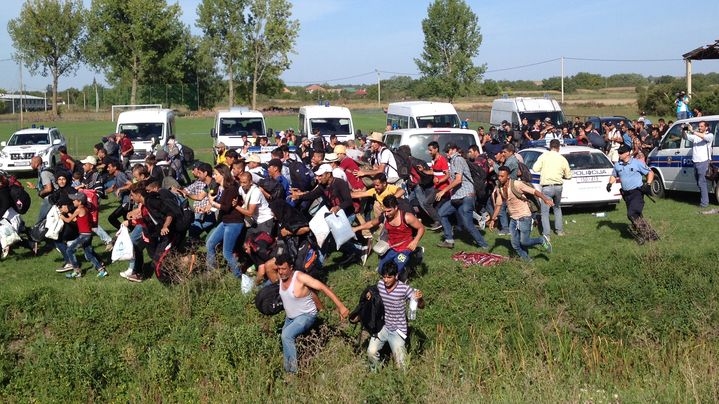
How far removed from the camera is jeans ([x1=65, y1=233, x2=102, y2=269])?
11195 millimetres

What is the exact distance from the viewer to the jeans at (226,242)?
1027 centimetres

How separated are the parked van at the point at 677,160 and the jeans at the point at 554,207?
3735mm

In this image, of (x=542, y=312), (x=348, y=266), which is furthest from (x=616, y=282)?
(x=348, y=266)

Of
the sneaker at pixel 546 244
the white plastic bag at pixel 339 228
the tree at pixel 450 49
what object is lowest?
the sneaker at pixel 546 244

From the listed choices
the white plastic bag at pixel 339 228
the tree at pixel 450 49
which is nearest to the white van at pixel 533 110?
the white plastic bag at pixel 339 228

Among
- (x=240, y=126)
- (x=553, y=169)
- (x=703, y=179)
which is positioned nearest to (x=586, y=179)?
(x=553, y=169)

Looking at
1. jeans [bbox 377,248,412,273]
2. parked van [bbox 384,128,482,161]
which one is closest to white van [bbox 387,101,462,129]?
parked van [bbox 384,128,482,161]

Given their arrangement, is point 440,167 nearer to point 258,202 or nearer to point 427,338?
point 427,338

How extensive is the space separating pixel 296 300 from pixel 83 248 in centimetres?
491

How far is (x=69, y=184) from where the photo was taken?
1238cm

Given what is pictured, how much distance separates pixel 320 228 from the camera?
10.1m

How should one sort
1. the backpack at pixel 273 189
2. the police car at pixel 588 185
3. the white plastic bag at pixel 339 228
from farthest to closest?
the police car at pixel 588 185 < the backpack at pixel 273 189 < the white plastic bag at pixel 339 228

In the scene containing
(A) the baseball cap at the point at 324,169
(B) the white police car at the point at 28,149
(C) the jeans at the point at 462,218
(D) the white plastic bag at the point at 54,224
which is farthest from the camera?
(B) the white police car at the point at 28,149

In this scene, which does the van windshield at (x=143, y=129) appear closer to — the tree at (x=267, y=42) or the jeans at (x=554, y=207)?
the jeans at (x=554, y=207)
